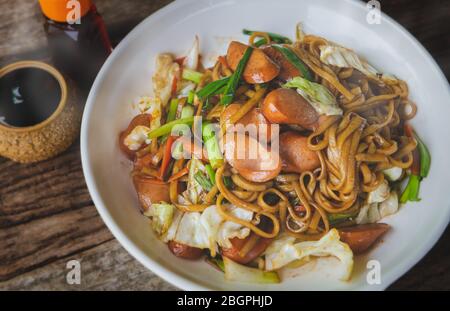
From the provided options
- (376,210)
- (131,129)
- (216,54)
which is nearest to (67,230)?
(131,129)

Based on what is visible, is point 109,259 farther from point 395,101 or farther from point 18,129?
Result: point 395,101

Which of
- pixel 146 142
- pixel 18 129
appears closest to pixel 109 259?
pixel 146 142

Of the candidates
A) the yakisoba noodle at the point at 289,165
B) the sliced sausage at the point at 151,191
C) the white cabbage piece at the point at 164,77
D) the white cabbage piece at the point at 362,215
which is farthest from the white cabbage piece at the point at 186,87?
the white cabbage piece at the point at 362,215

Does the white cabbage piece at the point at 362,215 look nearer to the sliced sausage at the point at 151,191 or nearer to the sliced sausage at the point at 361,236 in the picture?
the sliced sausage at the point at 361,236

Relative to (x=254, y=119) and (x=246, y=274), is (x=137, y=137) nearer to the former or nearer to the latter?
(x=254, y=119)

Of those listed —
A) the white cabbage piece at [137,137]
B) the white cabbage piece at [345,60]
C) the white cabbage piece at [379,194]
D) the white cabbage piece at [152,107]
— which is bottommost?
the white cabbage piece at [137,137]

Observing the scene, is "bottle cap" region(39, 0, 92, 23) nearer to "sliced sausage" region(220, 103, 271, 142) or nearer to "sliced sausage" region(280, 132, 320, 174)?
"sliced sausage" region(220, 103, 271, 142)
